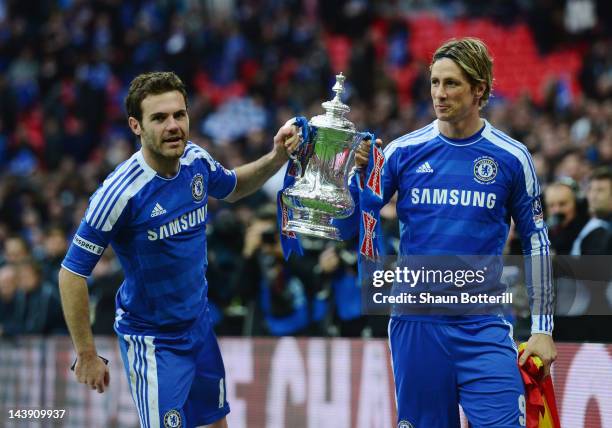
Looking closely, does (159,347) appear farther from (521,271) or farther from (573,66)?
(573,66)

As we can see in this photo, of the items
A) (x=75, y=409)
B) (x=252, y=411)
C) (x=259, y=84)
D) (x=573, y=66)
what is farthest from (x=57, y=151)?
(x=252, y=411)

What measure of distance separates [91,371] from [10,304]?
5227 mm

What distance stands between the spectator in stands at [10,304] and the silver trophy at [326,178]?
5.42m

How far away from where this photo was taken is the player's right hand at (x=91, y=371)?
529 centimetres

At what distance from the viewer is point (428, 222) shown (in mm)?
5031

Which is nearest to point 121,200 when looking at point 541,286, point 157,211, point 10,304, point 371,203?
point 157,211

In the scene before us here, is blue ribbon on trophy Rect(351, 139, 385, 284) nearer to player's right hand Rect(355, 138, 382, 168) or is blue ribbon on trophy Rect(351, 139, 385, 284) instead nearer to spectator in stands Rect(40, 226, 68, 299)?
player's right hand Rect(355, 138, 382, 168)

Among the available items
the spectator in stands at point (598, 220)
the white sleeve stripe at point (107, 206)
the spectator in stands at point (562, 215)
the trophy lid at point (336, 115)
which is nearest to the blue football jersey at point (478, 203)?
the trophy lid at point (336, 115)

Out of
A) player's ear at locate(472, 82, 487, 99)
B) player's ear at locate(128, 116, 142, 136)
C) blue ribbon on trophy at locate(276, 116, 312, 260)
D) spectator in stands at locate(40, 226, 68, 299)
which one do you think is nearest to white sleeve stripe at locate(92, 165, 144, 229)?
player's ear at locate(128, 116, 142, 136)

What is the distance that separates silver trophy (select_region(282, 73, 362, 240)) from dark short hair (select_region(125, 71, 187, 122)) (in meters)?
0.71

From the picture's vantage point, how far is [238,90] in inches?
722

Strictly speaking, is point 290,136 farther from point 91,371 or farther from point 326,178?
point 91,371

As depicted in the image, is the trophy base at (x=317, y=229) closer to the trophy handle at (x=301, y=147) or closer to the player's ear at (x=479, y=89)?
the trophy handle at (x=301, y=147)

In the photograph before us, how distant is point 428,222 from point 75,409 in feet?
15.2
